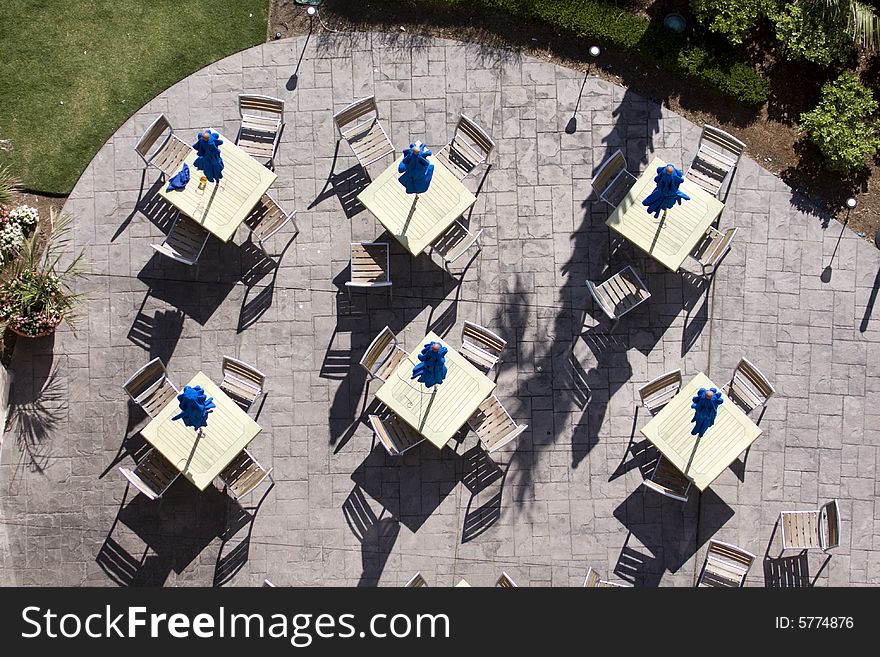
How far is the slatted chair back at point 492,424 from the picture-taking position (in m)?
13.6

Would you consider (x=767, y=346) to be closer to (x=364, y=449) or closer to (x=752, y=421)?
(x=752, y=421)

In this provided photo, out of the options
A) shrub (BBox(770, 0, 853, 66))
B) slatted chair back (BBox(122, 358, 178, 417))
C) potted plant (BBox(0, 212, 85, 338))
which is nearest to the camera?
potted plant (BBox(0, 212, 85, 338))

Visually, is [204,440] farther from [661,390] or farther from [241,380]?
[661,390]

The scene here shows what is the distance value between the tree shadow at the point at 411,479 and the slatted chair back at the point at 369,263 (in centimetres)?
283

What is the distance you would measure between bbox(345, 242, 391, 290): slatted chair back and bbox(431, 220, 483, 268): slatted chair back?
837 mm

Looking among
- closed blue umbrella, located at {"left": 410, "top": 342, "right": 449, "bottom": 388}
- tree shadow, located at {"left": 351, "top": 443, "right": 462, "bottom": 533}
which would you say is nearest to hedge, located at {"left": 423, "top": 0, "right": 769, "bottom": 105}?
closed blue umbrella, located at {"left": 410, "top": 342, "right": 449, "bottom": 388}

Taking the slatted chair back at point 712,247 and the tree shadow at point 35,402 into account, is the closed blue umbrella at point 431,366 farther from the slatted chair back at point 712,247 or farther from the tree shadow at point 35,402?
the tree shadow at point 35,402

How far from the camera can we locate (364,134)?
13.9 meters

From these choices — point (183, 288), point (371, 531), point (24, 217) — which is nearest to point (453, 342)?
point (371, 531)

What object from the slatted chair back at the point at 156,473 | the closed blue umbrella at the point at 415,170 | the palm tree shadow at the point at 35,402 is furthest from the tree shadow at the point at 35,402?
the closed blue umbrella at the point at 415,170

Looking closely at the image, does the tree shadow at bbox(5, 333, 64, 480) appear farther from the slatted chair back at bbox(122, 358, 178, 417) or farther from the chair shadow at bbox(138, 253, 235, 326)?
the chair shadow at bbox(138, 253, 235, 326)

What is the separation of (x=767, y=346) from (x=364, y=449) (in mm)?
7004

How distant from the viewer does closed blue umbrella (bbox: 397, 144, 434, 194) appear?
12312 mm

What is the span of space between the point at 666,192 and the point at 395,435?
5637mm
